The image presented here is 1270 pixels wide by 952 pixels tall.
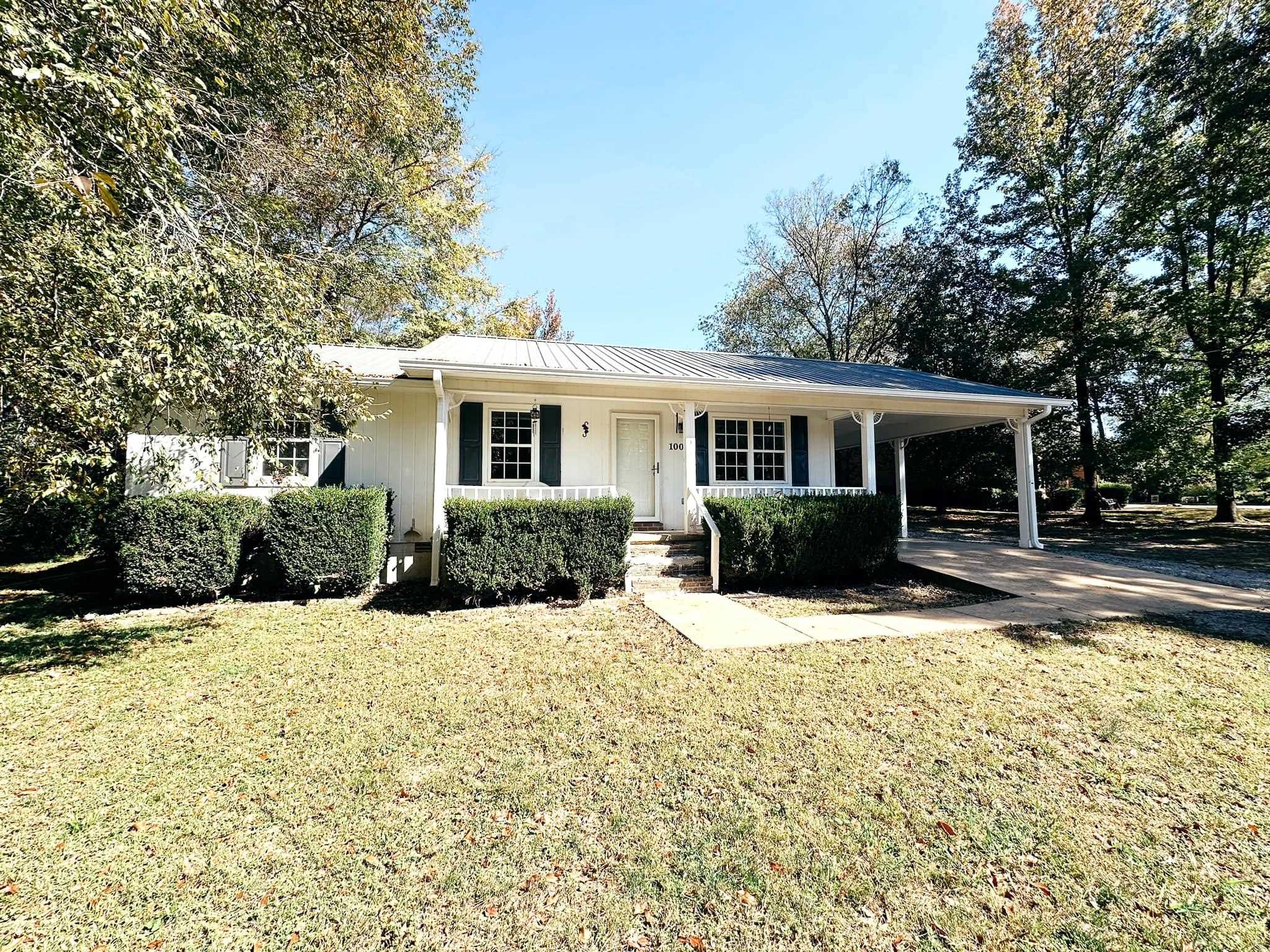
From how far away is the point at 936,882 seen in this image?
7.11 ft

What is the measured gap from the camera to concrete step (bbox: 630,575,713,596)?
7336 millimetres

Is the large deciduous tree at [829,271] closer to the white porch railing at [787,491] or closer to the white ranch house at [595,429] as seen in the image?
the white ranch house at [595,429]

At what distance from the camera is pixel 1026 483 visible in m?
10.4

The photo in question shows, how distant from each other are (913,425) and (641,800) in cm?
1195

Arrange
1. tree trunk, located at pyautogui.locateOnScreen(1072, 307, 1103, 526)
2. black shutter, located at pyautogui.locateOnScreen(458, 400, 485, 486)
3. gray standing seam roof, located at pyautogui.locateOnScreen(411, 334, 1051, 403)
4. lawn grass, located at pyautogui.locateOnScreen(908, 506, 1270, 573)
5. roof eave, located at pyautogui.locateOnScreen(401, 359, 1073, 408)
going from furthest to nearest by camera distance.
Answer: tree trunk, located at pyautogui.locateOnScreen(1072, 307, 1103, 526) < lawn grass, located at pyautogui.locateOnScreen(908, 506, 1270, 573) < black shutter, located at pyautogui.locateOnScreen(458, 400, 485, 486) < gray standing seam roof, located at pyautogui.locateOnScreen(411, 334, 1051, 403) < roof eave, located at pyautogui.locateOnScreen(401, 359, 1073, 408)

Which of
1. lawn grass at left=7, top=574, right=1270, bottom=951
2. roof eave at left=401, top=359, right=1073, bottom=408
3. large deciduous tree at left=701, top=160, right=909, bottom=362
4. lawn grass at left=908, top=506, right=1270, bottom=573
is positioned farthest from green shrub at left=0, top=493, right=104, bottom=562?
large deciduous tree at left=701, top=160, right=909, bottom=362

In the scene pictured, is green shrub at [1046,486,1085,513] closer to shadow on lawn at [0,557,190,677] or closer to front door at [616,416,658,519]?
front door at [616,416,658,519]

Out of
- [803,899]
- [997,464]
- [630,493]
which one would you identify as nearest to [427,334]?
[630,493]

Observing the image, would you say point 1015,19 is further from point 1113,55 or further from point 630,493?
point 630,493

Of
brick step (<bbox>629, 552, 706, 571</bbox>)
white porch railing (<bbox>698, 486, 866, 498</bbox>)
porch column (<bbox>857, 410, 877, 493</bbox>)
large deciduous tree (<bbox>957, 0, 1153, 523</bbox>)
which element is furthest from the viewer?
large deciduous tree (<bbox>957, 0, 1153, 523</bbox>)

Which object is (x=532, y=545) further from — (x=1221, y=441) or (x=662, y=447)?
(x=1221, y=441)

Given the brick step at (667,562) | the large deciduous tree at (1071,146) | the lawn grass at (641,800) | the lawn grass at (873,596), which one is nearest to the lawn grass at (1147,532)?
the large deciduous tree at (1071,146)

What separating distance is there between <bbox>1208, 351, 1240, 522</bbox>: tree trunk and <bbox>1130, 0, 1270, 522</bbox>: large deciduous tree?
36 mm

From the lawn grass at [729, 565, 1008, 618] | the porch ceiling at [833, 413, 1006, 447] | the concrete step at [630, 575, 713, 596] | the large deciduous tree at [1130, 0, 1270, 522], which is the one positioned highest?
the large deciduous tree at [1130, 0, 1270, 522]
